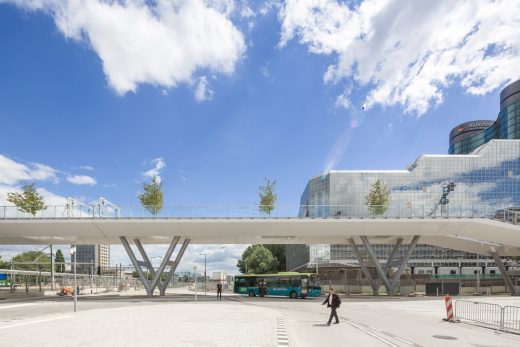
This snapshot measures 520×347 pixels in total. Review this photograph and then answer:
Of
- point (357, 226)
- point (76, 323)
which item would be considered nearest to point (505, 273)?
point (357, 226)

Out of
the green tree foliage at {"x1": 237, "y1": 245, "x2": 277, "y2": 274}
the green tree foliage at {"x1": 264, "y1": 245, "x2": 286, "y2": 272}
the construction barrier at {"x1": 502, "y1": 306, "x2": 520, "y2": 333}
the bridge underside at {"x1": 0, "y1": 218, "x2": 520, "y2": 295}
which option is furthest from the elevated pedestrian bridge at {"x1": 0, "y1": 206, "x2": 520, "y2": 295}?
the green tree foliage at {"x1": 264, "y1": 245, "x2": 286, "y2": 272}

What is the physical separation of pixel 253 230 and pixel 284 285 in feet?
23.3

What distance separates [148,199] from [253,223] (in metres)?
20.2

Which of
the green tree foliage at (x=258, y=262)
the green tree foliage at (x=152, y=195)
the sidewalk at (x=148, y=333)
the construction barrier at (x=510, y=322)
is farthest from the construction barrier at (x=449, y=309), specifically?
the green tree foliage at (x=258, y=262)

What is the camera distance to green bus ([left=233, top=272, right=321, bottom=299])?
44.6m

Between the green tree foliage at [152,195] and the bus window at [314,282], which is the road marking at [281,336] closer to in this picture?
the bus window at [314,282]

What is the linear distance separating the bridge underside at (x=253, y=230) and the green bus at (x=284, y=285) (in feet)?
13.8

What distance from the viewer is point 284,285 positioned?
46281 millimetres

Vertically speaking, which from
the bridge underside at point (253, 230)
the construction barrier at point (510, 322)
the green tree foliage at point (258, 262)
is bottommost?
the green tree foliage at point (258, 262)

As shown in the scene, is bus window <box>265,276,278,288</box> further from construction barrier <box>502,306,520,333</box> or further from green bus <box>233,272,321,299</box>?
construction barrier <box>502,306,520,333</box>

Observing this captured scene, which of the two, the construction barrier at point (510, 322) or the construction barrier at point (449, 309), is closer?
the construction barrier at point (510, 322)

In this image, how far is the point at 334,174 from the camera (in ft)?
377

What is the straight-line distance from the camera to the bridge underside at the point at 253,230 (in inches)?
1646

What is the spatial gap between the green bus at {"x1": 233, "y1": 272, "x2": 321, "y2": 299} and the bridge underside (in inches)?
165
